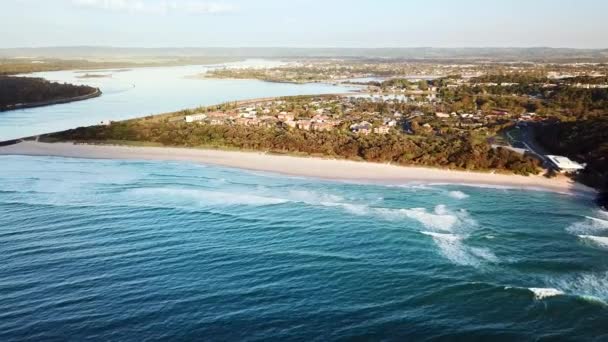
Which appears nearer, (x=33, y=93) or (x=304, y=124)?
(x=304, y=124)

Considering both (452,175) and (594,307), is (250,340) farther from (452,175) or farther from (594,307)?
(452,175)

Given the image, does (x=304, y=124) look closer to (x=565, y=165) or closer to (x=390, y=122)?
(x=390, y=122)

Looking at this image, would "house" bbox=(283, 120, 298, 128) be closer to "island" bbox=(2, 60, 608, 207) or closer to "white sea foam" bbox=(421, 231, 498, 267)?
"island" bbox=(2, 60, 608, 207)

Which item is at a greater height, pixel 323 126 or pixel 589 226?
pixel 323 126

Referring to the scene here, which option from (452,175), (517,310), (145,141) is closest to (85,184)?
(145,141)

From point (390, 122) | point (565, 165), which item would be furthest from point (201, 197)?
point (390, 122)

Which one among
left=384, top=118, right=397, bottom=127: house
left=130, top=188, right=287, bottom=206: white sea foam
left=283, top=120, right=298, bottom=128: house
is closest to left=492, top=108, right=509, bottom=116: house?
left=384, top=118, right=397, bottom=127: house
